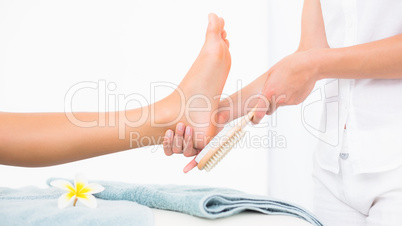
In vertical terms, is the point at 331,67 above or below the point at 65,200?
above

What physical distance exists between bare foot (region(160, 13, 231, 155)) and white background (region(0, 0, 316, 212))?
73 centimetres

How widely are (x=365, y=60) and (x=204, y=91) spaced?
0.38 metres

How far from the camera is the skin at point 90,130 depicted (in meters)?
0.80

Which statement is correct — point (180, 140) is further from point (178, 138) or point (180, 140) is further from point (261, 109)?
point (261, 109)

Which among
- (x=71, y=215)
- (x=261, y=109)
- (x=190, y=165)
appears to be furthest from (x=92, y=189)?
(x=261, y=109)

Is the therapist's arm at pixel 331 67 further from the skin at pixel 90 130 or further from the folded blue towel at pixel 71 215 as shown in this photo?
the folded blue towel at pixel 71 215

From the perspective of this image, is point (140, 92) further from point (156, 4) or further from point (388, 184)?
point (388, 184)

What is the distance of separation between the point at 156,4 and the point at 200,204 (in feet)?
4.48

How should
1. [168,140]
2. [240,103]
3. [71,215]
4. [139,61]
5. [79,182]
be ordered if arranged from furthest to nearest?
[139,61] < [240,103] < [168,140] < [79,182] < [71,215]

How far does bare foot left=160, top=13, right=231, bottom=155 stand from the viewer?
96 cm

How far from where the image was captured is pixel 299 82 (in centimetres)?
84

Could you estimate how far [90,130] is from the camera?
0.83 m

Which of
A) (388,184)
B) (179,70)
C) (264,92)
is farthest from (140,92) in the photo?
(388,184)

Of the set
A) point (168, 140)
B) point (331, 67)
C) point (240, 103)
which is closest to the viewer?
point (331, 67)
